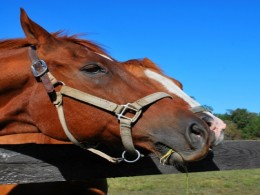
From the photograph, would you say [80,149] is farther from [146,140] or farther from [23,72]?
[23,72]

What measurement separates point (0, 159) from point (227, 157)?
6.56 feet

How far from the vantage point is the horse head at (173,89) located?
140 inches

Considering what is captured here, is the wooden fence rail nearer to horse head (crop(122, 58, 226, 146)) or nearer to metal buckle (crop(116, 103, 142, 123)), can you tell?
horse head (crop(122, 58, 226, 146))

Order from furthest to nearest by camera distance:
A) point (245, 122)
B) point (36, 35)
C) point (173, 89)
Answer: point (245, 122), point (173, 89), point (36, 35)

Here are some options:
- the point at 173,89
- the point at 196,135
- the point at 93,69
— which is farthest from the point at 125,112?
the point at 173,89

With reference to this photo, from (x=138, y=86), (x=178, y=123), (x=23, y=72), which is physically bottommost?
(x=178, y=123)

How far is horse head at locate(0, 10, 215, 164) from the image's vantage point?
9.92ft

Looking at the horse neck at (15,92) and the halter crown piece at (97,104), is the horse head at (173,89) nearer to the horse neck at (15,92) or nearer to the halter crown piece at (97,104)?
the halter crown piece at (97,104)

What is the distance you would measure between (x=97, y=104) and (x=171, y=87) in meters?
1.52

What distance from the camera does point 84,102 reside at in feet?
10.5

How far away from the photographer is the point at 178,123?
118 inches

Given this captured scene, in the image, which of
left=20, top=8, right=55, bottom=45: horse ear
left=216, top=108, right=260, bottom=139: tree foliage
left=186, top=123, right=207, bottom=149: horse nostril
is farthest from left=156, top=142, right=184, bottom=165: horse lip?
left=216, top=108, right=260, bottom=139: tree foliage

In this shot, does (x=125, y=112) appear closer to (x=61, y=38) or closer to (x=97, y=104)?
(x=97, y=104)

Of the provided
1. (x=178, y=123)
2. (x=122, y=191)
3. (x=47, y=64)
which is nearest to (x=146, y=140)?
(x=178, y=123)
